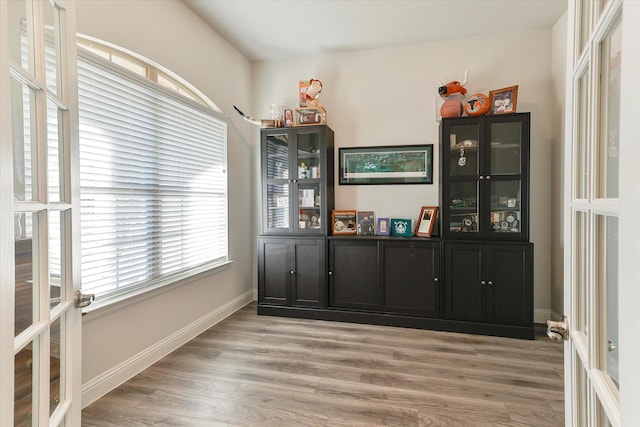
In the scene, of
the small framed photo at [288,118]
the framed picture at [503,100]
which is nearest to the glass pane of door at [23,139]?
the small framed photo at [288,118]

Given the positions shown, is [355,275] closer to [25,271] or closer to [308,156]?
[308,156]

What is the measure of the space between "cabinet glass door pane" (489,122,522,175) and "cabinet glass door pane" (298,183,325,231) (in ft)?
5.82

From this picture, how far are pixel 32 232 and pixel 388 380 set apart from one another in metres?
2.18

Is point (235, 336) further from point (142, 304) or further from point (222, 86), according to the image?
point (222, 86)

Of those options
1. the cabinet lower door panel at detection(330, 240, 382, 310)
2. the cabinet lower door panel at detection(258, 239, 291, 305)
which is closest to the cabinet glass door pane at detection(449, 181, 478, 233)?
the cabinet lower door panel at detection(330, 240, 382, 310)

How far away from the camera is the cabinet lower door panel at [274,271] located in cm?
360

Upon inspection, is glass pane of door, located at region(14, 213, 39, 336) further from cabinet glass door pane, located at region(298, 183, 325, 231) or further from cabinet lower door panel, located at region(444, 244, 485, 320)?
cabinet lower door panel, located at region(444, 244, 485, 320)

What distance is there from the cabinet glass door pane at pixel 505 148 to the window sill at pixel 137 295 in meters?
2.96

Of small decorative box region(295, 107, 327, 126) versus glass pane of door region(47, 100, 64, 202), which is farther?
small decorative box region(295, 107, 327, 126)

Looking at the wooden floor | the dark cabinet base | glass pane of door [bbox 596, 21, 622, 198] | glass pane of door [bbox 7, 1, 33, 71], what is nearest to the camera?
glass pane of door [bbox 596, 21, 622, 198]

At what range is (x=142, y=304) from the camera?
248cm

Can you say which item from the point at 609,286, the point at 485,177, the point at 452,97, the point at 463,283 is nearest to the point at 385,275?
the point at 463,283

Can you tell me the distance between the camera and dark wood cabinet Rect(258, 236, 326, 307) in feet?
11.5

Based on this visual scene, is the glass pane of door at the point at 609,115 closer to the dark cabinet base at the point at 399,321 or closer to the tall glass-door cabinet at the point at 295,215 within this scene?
the dark cabinet base at the point at 399,321
